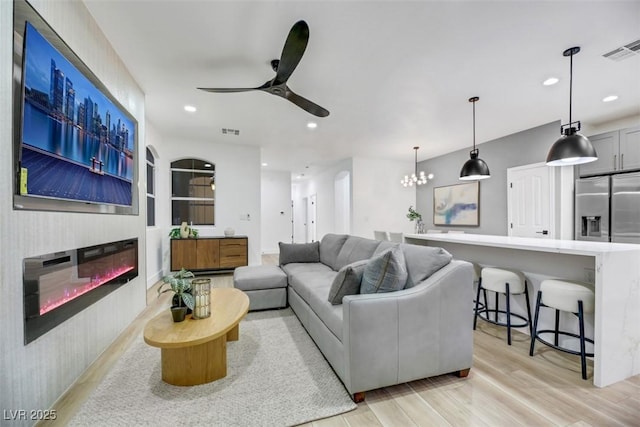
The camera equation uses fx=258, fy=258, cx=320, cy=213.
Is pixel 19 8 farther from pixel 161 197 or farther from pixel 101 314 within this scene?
pixel 161 197

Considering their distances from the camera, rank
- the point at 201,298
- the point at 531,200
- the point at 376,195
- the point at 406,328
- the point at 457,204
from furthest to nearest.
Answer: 1. the point at 376,195
2. the point at 457,204
3. the point at 531,200
4. the point at 201,298
5. the point at 406,328

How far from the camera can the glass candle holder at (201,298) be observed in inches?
75.1

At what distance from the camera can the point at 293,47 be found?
1836mm

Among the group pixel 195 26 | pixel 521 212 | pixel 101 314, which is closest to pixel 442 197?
pixel 521 212

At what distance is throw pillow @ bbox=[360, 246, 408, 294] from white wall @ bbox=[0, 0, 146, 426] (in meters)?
1.98

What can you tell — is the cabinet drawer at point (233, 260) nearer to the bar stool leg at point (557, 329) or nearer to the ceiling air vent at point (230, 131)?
the ceiling air vent at point (230, 131)

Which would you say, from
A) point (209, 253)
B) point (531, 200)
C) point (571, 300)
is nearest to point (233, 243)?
point (209, 253)

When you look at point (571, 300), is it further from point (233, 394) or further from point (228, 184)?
point (228, 184)

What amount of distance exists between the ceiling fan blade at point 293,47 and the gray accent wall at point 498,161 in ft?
14.5

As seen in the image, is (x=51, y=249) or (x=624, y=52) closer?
(x=51, y=249)

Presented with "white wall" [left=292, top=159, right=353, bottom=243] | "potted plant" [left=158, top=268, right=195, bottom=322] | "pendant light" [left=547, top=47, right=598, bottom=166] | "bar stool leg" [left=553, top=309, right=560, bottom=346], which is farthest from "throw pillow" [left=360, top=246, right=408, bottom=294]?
"white wall" [left=292, top=159, right=353, bottom=243]

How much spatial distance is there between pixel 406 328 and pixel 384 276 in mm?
359

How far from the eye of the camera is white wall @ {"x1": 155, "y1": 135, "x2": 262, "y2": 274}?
16.9ft

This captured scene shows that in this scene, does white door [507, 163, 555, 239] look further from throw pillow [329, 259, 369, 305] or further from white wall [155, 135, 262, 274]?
white wall [155, 135, 262, 274]
